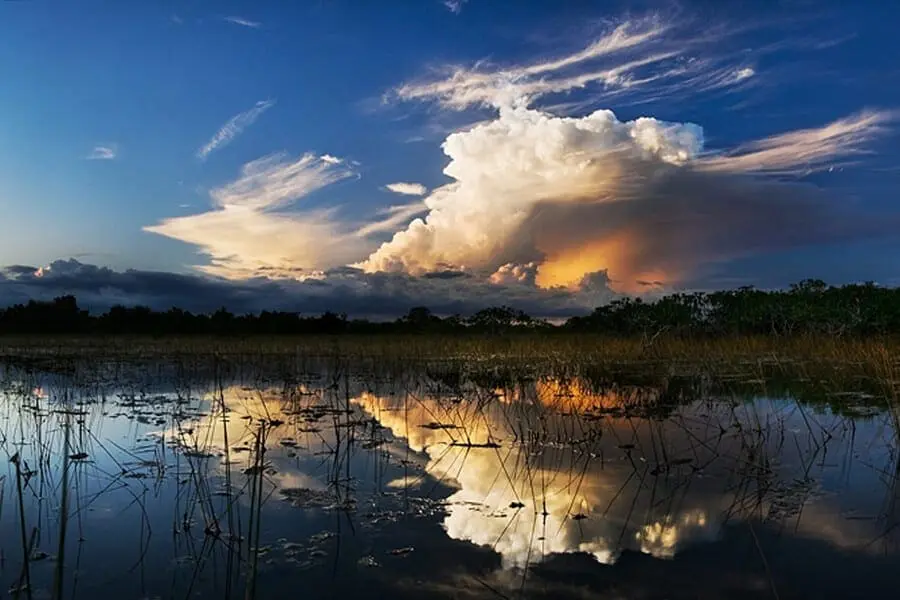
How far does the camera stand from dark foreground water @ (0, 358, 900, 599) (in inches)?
150

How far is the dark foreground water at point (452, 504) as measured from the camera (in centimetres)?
382

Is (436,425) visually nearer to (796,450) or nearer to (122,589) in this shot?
(796,450)

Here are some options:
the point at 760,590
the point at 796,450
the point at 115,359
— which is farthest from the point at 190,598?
the point at 115,359

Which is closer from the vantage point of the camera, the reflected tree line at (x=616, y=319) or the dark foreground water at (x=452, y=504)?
the dark foreground water at (x=452, y=504)

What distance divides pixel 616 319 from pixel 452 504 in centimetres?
4501

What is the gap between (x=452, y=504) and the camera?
17.4 ft

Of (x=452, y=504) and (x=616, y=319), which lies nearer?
(x=452, y=504)

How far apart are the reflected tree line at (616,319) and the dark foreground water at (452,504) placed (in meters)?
23.0

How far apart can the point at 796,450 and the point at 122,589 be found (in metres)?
7.05

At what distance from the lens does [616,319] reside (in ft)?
159

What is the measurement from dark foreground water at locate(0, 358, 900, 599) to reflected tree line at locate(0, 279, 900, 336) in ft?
75.6

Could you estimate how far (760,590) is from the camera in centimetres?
368

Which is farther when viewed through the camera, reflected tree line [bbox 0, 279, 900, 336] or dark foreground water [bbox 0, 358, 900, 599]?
reflected tree line [bbox 0, 279, 900, 336]

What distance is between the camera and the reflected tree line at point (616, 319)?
33.2m
